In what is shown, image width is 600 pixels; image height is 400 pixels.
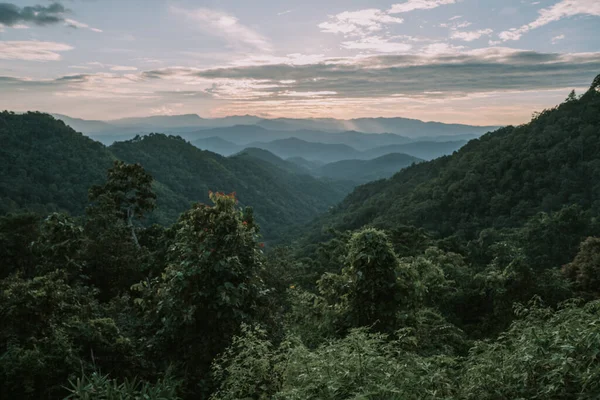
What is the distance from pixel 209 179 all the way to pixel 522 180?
97.4 m

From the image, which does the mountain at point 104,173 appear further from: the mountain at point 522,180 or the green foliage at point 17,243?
the green foliage at point 17,243

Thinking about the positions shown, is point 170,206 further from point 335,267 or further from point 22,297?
point 22,297

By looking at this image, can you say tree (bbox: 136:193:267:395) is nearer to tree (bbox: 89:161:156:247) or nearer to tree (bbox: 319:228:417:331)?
tree (bbox: 319:228:417:331)

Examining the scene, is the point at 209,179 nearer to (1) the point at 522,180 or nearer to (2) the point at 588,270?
(1) the point at 522,180

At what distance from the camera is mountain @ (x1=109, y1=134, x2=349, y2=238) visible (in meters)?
116

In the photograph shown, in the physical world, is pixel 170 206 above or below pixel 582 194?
below

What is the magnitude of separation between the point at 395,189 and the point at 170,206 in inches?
2127

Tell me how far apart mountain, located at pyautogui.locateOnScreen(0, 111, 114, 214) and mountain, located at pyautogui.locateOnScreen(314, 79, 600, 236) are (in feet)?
184

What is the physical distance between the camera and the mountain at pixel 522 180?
150 ft

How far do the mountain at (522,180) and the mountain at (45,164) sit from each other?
56.2m

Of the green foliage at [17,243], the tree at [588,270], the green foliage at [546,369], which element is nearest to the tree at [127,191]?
the green foliage at [17,243]

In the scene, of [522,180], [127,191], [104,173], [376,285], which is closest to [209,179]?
[104,173]

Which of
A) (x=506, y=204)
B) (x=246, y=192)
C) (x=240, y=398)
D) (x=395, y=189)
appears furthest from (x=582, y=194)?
(x=246, y=192)

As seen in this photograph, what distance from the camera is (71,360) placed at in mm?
6484
